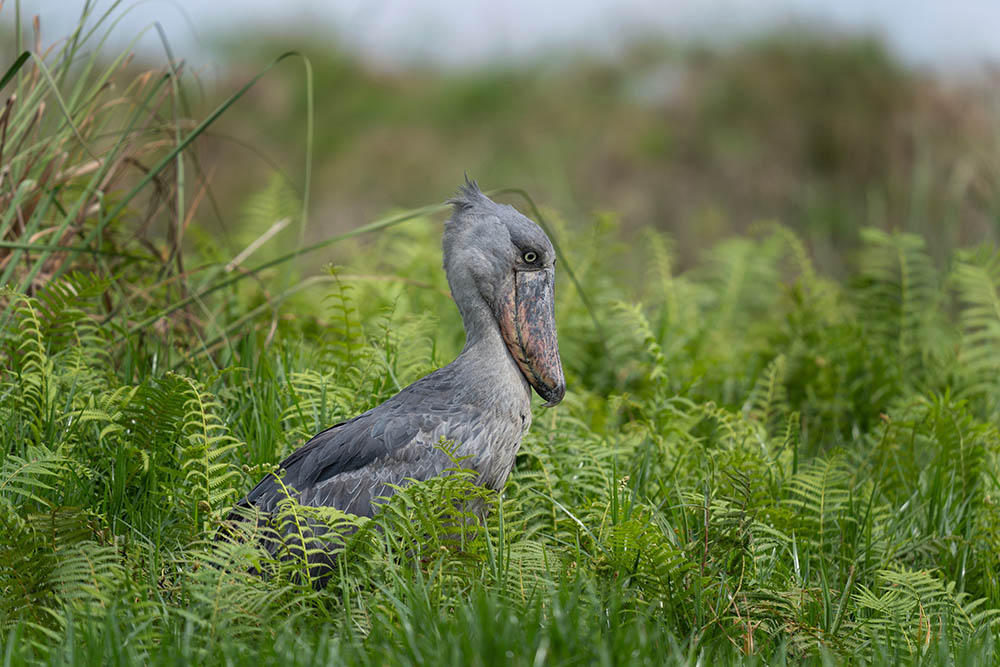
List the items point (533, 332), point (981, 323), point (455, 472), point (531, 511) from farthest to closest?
point (981, 323), point (531, 511), point (533, 332), point (455, 472)

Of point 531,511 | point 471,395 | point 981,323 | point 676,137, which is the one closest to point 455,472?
point 471,395

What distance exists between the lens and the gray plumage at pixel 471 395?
3719 mm

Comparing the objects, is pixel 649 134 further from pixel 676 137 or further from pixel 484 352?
pixel 484 352

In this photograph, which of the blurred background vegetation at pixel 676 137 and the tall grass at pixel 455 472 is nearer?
the tall grass at pixel 455 472

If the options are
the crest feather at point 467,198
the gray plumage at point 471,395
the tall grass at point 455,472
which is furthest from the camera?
the crest feather at point 467,198

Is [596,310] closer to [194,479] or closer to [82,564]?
[194,479]

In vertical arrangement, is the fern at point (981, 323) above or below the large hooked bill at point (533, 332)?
below

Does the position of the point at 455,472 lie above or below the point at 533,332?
below

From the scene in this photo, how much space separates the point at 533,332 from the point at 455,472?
664mm

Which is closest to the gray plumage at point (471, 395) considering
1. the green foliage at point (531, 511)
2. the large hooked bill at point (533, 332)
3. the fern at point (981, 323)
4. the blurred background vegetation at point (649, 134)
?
the large hooked bill at point (533, 332)

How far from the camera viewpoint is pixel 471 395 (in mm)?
3818

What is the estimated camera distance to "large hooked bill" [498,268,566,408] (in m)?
3.90

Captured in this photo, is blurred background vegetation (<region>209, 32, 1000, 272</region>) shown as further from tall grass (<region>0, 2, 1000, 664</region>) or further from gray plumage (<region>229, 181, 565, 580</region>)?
gray plumage (<region>229, 181, 565, 580</region>)

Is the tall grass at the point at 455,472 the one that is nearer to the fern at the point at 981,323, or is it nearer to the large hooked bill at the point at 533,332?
the fern at the point at 981,323
